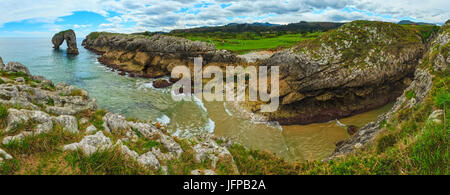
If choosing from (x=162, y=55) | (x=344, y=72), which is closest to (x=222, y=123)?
(x=344, y=72)

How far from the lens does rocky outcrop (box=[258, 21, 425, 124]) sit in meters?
17.8

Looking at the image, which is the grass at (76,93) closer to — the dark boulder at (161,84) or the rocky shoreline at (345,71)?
the rocky shoreline at (345,71)

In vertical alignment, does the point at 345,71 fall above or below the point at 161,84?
above

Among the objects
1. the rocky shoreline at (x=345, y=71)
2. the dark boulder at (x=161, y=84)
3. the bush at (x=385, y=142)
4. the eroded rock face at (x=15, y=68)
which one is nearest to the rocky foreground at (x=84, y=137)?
the eroded rock face at (x=15, y=68)

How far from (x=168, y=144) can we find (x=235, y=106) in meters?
15.0

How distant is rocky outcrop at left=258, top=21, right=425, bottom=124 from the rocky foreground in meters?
12.9

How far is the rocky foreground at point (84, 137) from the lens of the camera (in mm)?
4609

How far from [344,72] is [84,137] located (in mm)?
18902

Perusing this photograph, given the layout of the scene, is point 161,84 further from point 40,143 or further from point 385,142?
point 385,142

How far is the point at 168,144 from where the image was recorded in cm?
708

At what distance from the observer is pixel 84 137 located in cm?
563

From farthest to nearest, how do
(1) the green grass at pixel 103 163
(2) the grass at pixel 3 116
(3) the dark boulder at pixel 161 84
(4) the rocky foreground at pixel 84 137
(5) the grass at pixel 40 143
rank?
(3) the dark boulder at pixel 161 84 → (2) the grass at pixel 3 116 → (4) the rocky foreground at pixel 84 137 → (5) the grass at pixel 40 143 → (1) the green grass at pixel 103 163

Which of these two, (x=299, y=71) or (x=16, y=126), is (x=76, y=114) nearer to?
(x=16, y=126)

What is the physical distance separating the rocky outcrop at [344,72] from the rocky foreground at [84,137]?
12912 millimetres
